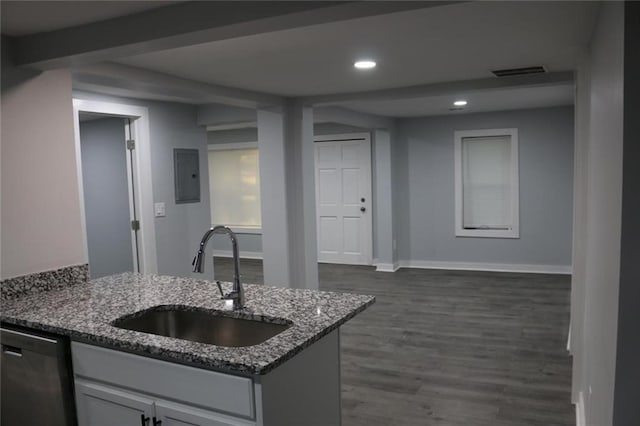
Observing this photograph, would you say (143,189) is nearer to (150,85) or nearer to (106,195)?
(106,195)

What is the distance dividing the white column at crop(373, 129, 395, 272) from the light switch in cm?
354

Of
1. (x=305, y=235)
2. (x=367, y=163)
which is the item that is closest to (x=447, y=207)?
(x=367, y=163)

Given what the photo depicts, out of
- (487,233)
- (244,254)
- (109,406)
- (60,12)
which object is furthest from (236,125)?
(109,406)

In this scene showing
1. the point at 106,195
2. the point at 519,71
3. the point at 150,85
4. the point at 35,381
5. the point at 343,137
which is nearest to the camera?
the point at 35,381

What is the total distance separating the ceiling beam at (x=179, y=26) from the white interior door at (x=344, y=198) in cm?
582

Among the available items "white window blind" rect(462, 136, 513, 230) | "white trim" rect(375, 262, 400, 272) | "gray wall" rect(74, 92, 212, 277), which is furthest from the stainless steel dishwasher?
"white window blind" rect(462, 136, 513, 230)

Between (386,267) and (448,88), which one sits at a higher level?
(448,88)

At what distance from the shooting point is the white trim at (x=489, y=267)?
22.9ft

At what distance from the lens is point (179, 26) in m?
2.06

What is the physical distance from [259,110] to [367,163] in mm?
3391

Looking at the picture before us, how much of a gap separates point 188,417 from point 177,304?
676 millimetres

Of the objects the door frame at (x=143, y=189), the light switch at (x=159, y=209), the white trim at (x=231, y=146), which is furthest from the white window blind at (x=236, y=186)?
the door frame at (x=143, y=189)

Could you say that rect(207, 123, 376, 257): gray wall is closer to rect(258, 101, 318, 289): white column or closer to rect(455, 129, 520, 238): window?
rect(455, 129, 520, 238): window

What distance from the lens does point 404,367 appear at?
3.86m
